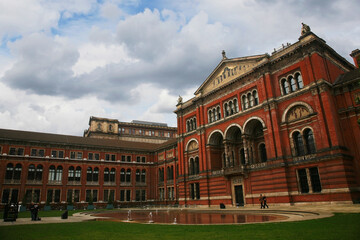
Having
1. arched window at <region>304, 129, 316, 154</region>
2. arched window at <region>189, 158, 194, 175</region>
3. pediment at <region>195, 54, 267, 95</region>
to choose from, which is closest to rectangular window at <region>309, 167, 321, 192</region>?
arched window at <region>304, 129, 316, 154</region>

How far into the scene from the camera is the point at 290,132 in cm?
3331

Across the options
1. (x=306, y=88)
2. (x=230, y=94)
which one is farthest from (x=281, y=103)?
(x=230, y=94)

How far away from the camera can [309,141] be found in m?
31.9

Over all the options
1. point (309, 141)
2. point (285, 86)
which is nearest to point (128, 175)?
point (285, 86)

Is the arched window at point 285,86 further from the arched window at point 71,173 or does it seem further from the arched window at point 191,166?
the arched window at point 71,173

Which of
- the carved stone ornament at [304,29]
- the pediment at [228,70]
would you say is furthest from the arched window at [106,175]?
the carved stone ornament at [304,29]

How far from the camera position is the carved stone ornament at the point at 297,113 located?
32219 mm

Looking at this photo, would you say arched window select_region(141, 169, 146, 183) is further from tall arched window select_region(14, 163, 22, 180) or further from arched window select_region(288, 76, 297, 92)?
arched window select_region(288, 76, 297, 92)

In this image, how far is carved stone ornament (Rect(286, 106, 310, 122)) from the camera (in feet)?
106

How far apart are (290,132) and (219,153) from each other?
50.2 ft

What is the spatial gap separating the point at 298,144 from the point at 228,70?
1683 centimetres

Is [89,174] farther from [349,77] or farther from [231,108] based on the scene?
[349,77]

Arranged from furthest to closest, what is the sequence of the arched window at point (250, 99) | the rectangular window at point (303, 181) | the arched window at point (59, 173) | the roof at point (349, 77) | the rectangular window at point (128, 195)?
the rectangular window at point (128, 195) → the arched window at point (59, 173) → the arched window at point (250, 99) → the rectangular window at point (303, 181) → the roof at point (349, 77)

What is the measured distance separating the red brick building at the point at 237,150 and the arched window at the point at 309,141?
0.40ft
